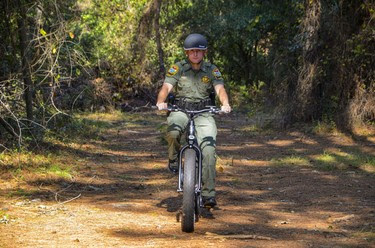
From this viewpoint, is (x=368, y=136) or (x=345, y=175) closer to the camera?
(x=345, y=175)

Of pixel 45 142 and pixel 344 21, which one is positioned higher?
pixel 344 21

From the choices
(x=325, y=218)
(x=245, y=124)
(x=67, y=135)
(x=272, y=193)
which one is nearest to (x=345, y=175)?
(x=272, y=193)

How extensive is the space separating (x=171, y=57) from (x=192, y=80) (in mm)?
20466

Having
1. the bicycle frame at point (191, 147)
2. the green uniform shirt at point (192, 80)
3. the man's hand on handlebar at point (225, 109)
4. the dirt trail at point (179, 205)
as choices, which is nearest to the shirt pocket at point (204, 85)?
the green uniform shirt at point (192, 80)

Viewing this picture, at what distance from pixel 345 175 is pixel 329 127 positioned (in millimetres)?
4845

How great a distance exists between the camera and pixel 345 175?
11555 millimetres

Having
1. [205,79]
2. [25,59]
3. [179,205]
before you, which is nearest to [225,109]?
[205,79]

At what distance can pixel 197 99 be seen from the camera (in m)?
7.84

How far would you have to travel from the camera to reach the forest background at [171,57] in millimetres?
10805

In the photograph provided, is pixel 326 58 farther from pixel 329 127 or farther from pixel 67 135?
pixel 67 135

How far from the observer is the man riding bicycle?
24.4 feet

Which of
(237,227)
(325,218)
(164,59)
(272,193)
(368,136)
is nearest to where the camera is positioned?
(237,227)

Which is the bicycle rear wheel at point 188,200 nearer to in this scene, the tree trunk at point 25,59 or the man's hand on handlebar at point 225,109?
the man's hand on handlebar at point 225,109

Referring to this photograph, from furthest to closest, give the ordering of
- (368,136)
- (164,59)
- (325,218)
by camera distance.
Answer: (164,59) < (368,136) < (325,218)
